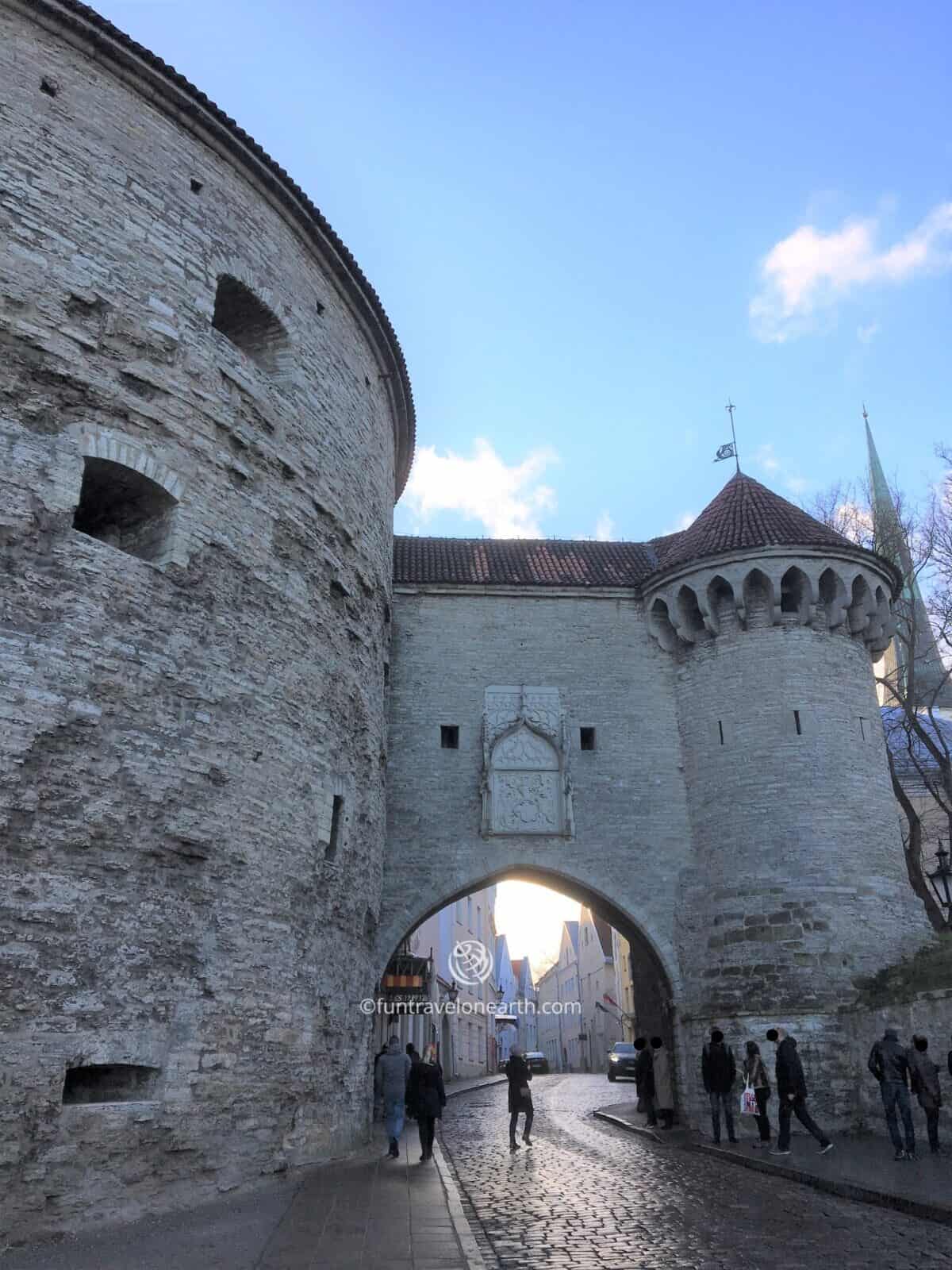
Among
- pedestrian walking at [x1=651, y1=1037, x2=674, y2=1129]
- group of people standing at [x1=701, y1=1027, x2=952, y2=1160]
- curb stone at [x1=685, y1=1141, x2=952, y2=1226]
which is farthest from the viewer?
pedestrian walking at [x1=651, y1=1037, x2=674, y2=1129]

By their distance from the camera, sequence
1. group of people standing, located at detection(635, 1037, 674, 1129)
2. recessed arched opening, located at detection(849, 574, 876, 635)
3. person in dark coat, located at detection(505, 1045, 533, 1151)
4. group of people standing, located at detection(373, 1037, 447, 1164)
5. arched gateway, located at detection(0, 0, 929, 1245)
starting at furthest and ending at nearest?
recessed arched opening, located at detection(849, 574, 876, 635)
group of people standing, located at detection(635, 1037, 674, 1129)
person in dark coat, located at detection(505, 1045, 533, 1151)
group of people standing, located at detection(373, 1037, 447, 1164)
arched gateway, located at detection(0, 0, 929, 1245)

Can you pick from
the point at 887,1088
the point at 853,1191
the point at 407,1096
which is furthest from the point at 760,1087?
the point at 407,1096

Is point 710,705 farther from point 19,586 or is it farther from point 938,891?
point 19,586

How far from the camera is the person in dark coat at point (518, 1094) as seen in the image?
10.9 m

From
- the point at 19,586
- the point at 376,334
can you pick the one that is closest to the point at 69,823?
the point at 19,586

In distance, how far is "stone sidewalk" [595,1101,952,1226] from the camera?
254 inches

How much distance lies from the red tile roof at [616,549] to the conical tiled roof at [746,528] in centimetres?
1

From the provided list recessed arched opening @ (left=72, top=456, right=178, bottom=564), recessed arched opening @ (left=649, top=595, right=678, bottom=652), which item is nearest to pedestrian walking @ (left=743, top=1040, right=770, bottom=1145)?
recessed arched opening @ (left=649, top=595, right=678, bottom=652)

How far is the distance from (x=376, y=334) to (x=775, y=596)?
22.4ft

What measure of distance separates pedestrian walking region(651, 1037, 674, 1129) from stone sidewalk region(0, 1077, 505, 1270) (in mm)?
6114

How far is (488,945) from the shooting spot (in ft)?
139

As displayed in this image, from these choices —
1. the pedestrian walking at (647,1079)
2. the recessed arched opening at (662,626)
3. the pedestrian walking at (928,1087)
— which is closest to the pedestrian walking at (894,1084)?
the pedestrian walking at (928,1087)

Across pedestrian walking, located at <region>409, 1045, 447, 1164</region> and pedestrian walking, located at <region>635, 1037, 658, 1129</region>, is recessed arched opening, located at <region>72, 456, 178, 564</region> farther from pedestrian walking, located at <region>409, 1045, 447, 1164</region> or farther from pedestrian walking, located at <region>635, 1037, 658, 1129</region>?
pedestrian walking, located at <region>635, 1037, 658, 1129</region>

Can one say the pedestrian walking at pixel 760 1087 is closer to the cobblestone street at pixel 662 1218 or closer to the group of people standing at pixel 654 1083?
the cobblestone street at pixel 662 1218
